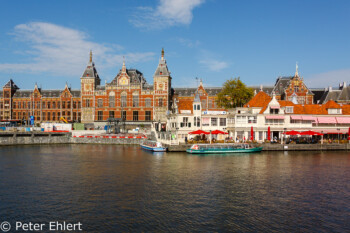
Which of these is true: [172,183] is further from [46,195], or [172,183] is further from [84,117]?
[84,117]

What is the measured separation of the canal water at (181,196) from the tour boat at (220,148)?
14427 mm

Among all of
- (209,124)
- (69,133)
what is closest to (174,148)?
(209,124)

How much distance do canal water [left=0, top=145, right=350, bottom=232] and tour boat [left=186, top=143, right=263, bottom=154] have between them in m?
14.4

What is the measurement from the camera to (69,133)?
321ft

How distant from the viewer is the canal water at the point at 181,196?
24.9 m

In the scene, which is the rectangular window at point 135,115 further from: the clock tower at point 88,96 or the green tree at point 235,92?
the green tree at point 235,92

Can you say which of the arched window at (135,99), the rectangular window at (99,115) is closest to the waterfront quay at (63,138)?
the rectangular window at (99,115)

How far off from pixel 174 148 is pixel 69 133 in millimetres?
43525

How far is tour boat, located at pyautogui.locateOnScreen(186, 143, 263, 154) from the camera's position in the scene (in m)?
64.2

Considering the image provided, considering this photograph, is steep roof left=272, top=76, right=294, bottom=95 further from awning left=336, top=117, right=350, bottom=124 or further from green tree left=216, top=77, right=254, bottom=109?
awning left=336, top=117, right=350, bottom=124

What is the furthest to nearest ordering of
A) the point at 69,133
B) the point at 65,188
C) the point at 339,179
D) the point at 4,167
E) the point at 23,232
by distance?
the point at 69,133
the point at 4,167
the point at 339,179
the point at 65,188
the point at 23,232

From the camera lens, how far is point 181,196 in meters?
31.4

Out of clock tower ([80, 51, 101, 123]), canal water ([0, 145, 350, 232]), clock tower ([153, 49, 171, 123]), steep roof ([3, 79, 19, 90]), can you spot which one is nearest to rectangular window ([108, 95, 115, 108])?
clock tower ([80, 51, 101, 123])

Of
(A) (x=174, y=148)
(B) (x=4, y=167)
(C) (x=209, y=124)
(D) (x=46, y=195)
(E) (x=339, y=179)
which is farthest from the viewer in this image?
(C) (x=209, y=124)
